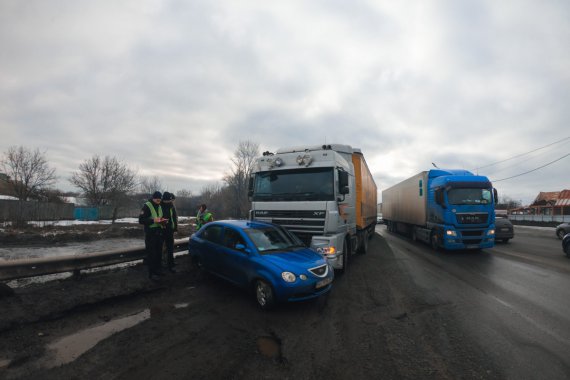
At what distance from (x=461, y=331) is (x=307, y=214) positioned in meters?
4.02

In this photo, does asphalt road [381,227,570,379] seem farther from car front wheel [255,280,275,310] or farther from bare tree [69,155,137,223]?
bare tree [69,155,137,223]

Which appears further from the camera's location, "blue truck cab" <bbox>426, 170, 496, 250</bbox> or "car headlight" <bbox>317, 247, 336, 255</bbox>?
"blue truck cab" <bbox>426, 170, 496, 250</bbox>

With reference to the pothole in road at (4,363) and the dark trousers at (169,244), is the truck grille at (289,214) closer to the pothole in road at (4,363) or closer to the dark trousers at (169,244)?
the dark trousers at (169,244)

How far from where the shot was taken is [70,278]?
19.8 feet

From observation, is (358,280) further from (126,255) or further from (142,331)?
(126,255)

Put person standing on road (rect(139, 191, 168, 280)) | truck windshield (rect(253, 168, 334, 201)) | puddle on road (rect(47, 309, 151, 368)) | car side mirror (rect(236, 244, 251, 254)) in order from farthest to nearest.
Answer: truck windshield (rect(253, 168, 334, 201)), person standing on road (rect(139, 191, 168, 280)), car side mirror (rect(236, 244, 251, 254)), puddle on road (rect(47, 309, 151, 368))

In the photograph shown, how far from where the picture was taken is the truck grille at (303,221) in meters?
7.26

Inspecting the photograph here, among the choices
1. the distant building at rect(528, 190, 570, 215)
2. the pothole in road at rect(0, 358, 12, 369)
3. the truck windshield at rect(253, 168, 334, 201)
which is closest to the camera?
the pothole in road at rect(0, 358, 12, 369)

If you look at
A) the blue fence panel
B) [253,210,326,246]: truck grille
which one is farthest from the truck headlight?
the blue fence panel

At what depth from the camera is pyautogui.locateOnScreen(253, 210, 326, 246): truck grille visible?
23.8 feet

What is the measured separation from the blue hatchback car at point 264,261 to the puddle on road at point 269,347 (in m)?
0.97

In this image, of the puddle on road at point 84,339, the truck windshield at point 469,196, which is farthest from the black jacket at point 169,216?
the truck windshield at point 469,196

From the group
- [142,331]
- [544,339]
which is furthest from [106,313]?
[544,339]

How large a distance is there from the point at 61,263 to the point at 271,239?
Answer: 167 inches
